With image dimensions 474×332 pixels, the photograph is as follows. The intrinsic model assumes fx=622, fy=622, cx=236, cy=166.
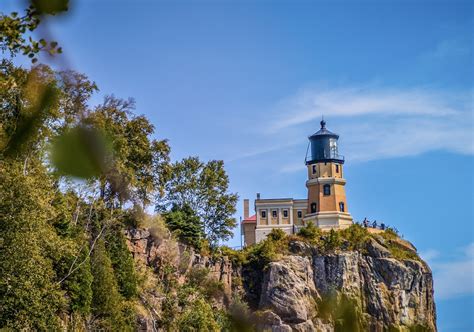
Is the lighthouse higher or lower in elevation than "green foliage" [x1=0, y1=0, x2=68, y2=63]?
higher

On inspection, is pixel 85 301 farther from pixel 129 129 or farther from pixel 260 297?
pixel 260 297

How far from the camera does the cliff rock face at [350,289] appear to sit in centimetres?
4791

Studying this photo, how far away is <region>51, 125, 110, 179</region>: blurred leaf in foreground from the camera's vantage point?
3.15m

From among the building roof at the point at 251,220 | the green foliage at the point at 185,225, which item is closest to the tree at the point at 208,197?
the green foliage at the point at 185,225

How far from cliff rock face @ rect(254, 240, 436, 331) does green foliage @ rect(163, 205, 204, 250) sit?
7.39 metres

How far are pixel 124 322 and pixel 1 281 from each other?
10.4 meters

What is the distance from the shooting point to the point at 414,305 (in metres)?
54.2

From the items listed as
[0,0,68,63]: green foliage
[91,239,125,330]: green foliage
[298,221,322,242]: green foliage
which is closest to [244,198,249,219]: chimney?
[298,221,322,242]: green foliage

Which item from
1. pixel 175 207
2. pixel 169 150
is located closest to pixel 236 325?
pixel 175 207

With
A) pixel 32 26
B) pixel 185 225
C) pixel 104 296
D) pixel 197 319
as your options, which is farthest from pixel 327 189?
pixel 32 26

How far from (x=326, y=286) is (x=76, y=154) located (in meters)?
49.8

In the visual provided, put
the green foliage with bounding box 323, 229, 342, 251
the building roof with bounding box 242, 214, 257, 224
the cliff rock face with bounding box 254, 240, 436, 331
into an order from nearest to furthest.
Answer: the cliff rock face with bounding box 254, 240, 436, 331, the green foliage with bounding box 323, 229, 342, 251, the building roof with bounding box 242, 214, 257, 224

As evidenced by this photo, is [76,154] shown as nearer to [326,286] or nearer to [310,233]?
[326,286]

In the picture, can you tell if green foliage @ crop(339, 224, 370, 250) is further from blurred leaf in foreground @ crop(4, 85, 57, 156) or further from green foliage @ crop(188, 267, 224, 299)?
blurred leaf in foreground @ crop(4, 85, 57, 156)
